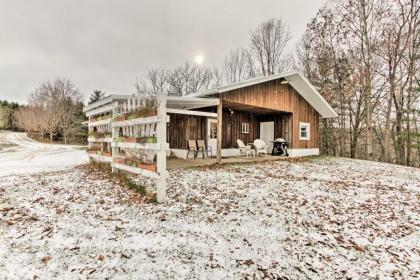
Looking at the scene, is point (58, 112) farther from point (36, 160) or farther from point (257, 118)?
point (257, 118)

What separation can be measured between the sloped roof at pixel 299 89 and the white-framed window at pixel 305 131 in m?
1.37

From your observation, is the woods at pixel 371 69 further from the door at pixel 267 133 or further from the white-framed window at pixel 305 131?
the door at pixel 267 133

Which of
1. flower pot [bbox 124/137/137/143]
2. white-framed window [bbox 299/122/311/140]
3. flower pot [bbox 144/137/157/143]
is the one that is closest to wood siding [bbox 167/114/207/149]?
flower pot [bbox 124/137/137/143]

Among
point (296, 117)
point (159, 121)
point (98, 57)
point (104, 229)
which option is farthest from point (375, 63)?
point (98, 57)

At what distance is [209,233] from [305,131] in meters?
11.6

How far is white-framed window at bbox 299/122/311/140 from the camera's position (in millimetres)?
12280

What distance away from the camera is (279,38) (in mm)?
19156

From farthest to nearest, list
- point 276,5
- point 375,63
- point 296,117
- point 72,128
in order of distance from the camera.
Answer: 1. point 72,128
2. point 276,5
3. point 375,63
4. point 296,117

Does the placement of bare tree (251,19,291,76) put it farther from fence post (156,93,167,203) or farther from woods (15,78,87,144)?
woods (15,78,87,144)

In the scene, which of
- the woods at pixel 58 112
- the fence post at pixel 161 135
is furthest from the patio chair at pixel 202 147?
the woods at pixel 58 112

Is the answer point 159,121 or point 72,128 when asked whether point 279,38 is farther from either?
point 72,128

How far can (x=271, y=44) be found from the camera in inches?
766

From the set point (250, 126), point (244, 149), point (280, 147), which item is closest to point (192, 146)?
point (244, 149)

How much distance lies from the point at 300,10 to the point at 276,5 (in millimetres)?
2244
